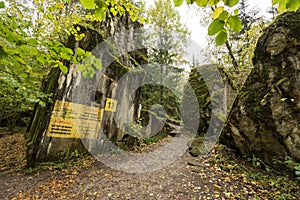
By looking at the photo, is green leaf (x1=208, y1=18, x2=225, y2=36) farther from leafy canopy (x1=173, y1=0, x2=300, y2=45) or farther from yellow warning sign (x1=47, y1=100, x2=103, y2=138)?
yellow warning sign (x1=47, y1=100, x2=103, y2=138)

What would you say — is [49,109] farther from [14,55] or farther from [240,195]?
[240,195]

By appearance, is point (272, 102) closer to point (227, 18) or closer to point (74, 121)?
point (227, 18)

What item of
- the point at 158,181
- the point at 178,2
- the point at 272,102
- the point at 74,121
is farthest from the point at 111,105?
the point at 178,2


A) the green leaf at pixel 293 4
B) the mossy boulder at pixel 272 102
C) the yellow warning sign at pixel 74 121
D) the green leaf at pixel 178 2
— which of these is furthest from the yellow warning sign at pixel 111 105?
the green leaf at pixel 293 4

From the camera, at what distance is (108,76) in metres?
5.81

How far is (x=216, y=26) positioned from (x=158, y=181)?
3.36m

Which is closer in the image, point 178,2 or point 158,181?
point 178,2

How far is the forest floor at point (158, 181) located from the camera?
294 centimetres

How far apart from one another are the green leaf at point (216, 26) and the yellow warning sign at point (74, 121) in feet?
15.2

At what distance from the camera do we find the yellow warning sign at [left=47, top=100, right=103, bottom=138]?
442 centimetres

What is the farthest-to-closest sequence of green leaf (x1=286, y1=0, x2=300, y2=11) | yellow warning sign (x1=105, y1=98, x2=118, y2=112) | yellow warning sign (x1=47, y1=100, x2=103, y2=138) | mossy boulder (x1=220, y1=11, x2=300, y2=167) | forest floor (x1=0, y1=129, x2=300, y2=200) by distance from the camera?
yellow warning sign (x1=105, y1=98, x2=118, y2=112)
yellow warning sign (x1=47, y1=100, x2=103, y2=138)
mossy boulder (x1=220, y1=11, x2=300, y2=167)
forest floor (x1=0, y1=129, x2=300, y2=200)
green leaf (x1=286, y1=0, x2=300, y2=11)

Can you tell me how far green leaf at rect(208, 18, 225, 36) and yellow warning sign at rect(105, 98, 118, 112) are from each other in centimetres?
519

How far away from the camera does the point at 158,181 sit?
345 centimetres

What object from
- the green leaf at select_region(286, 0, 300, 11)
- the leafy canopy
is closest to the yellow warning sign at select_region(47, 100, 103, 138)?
the leafy canopy
